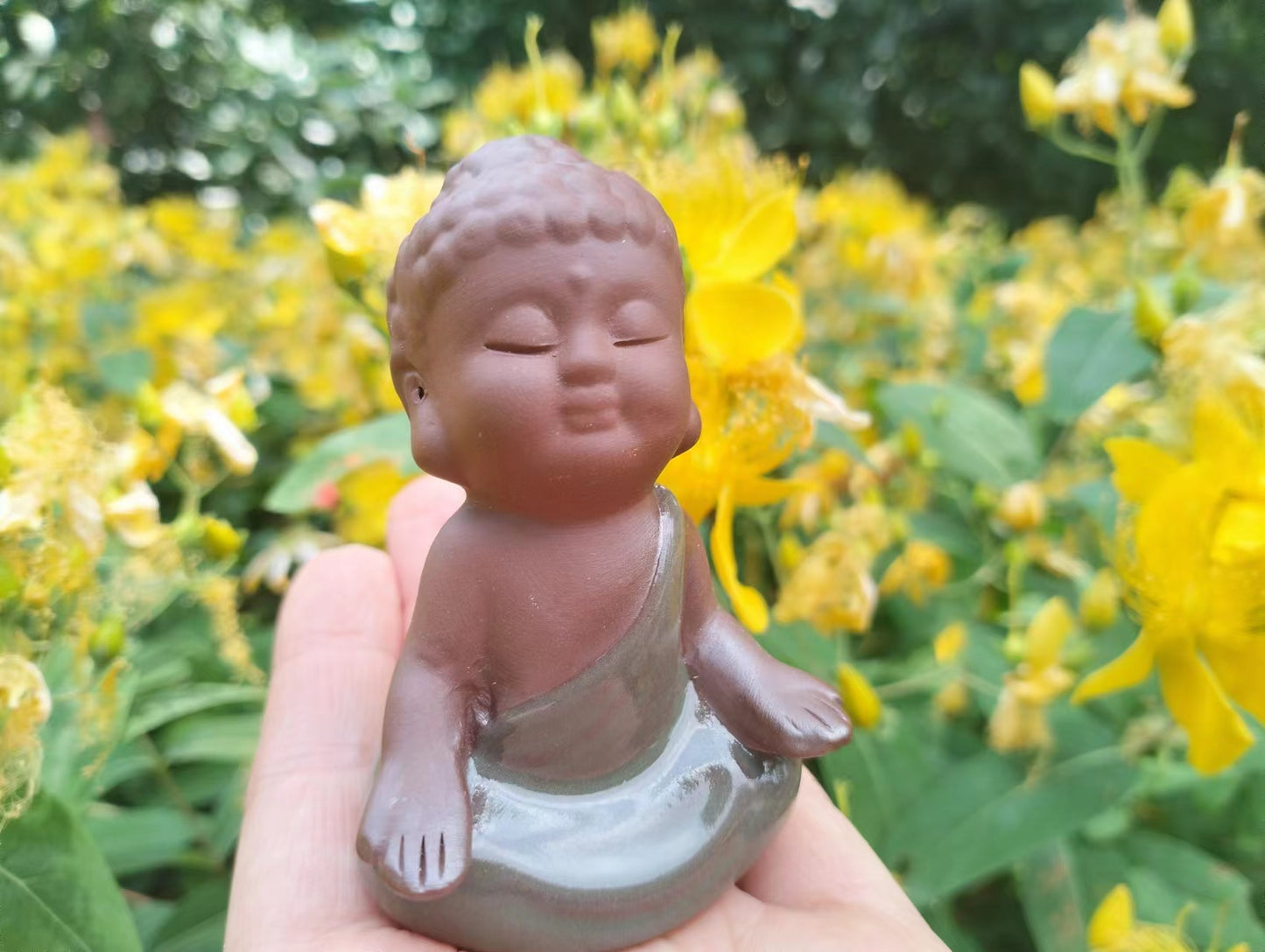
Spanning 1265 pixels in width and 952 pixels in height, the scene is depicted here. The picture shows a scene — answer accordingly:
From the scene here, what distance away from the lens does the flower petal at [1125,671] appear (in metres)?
0.78

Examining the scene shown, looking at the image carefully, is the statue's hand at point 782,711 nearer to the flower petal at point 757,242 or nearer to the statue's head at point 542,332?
the statue's head at point 542,332

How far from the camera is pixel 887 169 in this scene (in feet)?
13.3

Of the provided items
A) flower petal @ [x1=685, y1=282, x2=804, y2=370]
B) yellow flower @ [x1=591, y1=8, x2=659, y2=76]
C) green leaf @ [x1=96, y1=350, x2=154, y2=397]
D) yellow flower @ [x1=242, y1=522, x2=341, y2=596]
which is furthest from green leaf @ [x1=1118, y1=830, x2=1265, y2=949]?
green leaf @ [x1=96, y1=350, x2=154, y2=397]

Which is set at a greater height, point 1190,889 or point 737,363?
point 737,363

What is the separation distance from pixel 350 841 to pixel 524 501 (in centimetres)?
31

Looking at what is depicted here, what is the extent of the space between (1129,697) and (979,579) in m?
0.19

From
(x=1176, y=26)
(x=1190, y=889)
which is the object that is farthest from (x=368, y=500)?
(x=1176, y=26)

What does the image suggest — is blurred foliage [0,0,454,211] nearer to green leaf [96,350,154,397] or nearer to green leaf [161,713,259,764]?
green leaf [96,350,154,397]

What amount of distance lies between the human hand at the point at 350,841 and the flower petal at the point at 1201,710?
0.88 feet

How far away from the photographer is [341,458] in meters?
0.93

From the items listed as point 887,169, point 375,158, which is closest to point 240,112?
point 375,158

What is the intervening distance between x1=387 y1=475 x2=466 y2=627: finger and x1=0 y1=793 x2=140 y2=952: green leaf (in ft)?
1.13

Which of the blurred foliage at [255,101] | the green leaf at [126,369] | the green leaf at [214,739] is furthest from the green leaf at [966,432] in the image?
the blurred foliage at [255,101]

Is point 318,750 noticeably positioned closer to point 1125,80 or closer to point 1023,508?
point 1023,508
